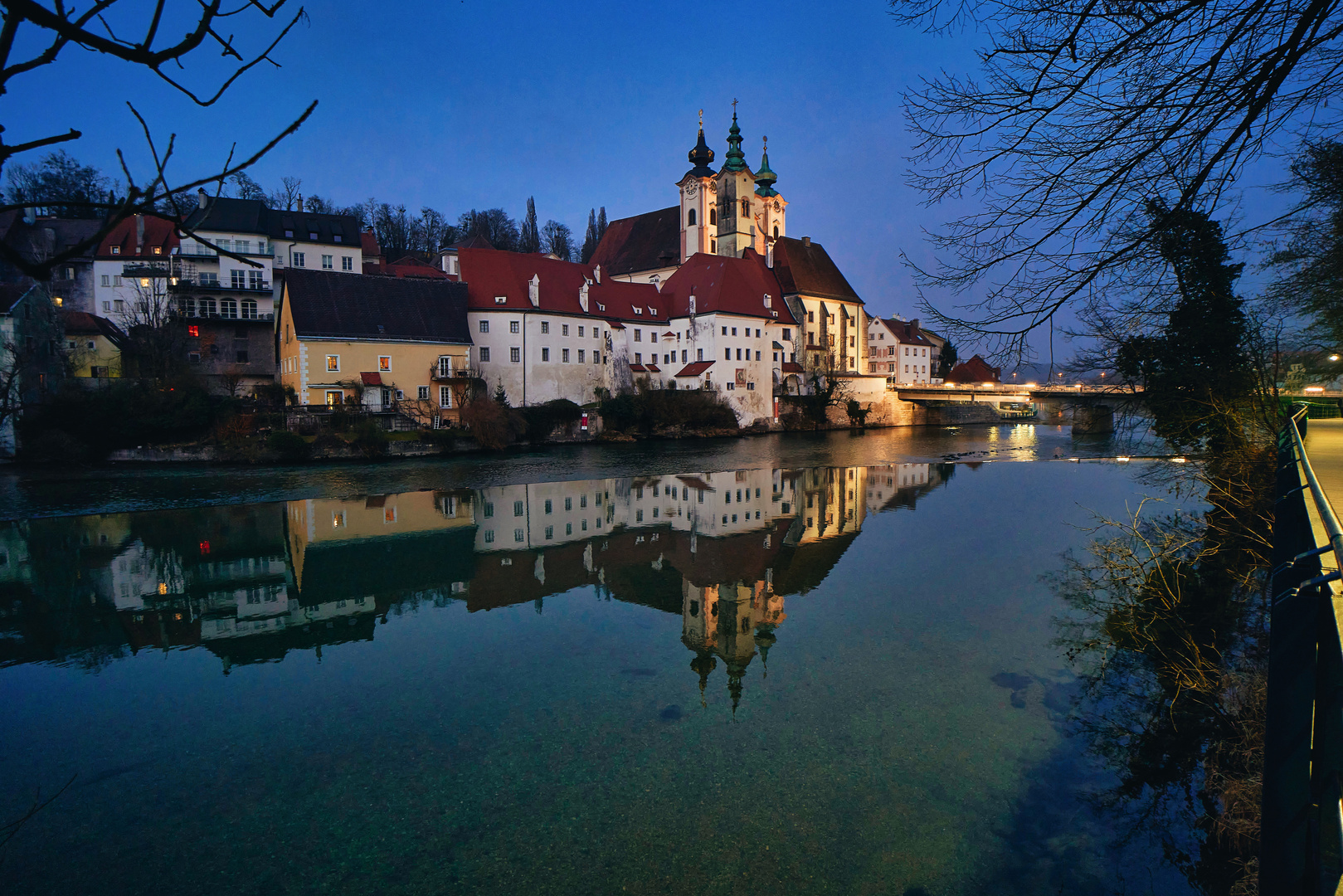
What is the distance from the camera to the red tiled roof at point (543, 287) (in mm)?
42625

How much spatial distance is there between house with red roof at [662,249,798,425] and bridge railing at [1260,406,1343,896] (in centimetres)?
4498

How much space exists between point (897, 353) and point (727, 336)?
3017cm

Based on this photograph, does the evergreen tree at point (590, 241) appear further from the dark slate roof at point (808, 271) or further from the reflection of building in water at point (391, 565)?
the reflection of building in water at point (391, 565)

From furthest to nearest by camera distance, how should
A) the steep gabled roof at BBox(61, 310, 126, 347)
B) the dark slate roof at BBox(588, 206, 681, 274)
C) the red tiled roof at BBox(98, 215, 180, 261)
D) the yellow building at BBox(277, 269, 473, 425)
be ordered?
the dark slate roof at BBox(588, 206, 681, 274)
the red tiled roof at BBox(98, 215, 180, 261)
the steep gabled roof at BBox(61, 310, 126, 347)
the yellow building at BBox(277, 269, 473, 425)

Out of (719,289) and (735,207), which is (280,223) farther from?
(735,207)

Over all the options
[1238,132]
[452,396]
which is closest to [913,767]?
[1238,132]

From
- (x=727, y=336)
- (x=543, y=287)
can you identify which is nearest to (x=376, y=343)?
(x=543, y=287)

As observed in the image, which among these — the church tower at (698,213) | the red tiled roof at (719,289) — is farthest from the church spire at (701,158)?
the red tiled roof at (719,289)

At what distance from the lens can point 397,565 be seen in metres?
13.1

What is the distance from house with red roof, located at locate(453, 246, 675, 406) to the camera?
137ft

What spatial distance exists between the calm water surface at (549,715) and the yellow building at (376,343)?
2026 centimetres

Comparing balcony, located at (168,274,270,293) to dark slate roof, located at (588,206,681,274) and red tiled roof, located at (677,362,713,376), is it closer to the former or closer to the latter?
red tiled roof, located at (677,362,713,376)

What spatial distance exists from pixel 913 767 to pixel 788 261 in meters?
59.9

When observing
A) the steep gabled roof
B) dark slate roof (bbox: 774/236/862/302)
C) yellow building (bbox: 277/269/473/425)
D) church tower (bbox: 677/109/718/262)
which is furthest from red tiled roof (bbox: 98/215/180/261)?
dark slate roof (bbox: 774/236/862/302)
